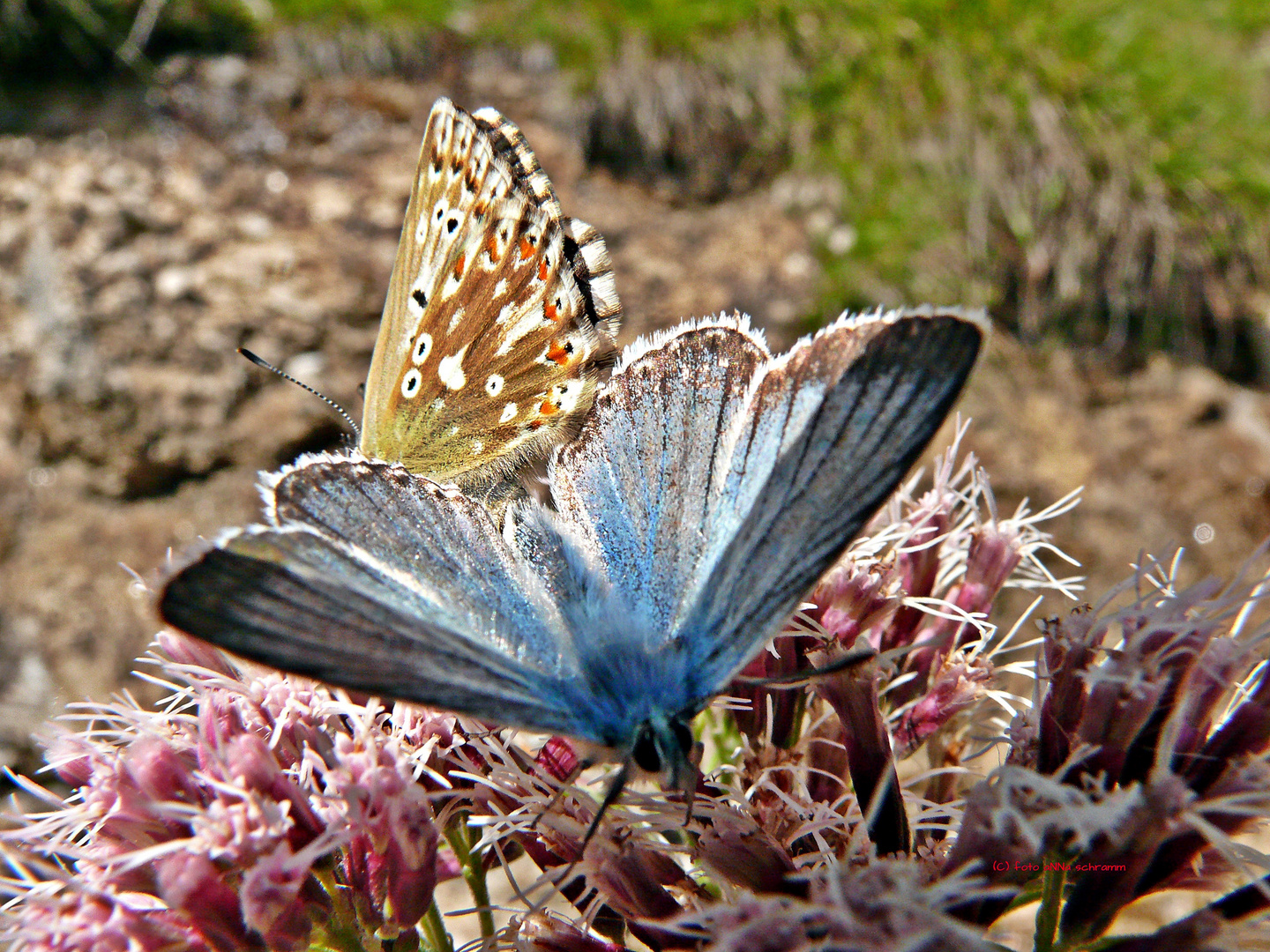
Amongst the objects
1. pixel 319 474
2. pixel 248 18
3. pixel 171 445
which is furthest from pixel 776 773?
pixel 248 18

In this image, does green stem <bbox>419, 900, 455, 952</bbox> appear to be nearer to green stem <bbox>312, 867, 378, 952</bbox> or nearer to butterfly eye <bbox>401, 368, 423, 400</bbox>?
green stem <bbox>312, 867, 378, 952</bbox>

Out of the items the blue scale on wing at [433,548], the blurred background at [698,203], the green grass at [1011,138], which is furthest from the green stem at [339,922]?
the green grass at [1011,138]

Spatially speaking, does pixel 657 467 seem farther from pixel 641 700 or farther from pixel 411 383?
pixel 411 383

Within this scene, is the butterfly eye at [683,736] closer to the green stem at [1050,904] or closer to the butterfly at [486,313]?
the green stem at [1050,904]

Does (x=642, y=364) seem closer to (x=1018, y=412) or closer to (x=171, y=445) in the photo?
(x=171, y=445)

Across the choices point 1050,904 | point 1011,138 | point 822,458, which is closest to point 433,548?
point 822,458

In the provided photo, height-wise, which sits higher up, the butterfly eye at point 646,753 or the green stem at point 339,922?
the butterfly eye at point 646,753
